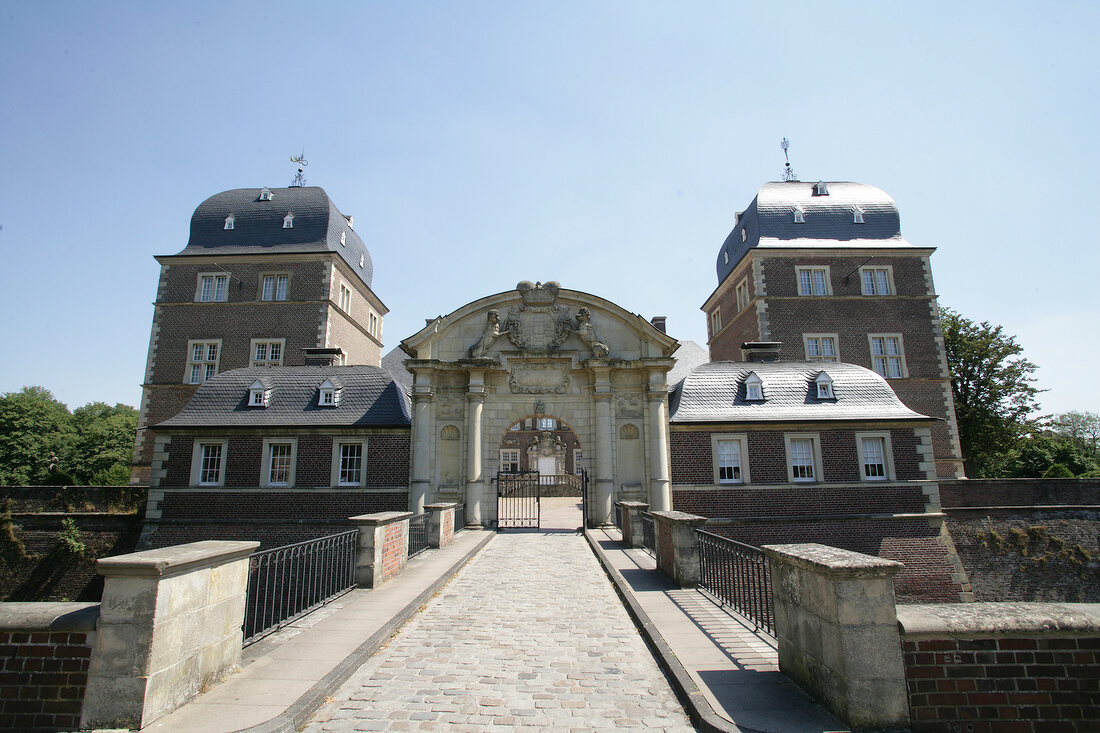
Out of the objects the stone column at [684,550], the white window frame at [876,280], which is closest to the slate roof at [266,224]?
the stone column at [684,550]

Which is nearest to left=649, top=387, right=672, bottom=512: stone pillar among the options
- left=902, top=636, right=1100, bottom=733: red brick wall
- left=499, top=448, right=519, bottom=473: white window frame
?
left=902, top=636, right=1100, bottom=733: red brick wall

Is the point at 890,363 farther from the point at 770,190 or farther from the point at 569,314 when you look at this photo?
the point at 569,314

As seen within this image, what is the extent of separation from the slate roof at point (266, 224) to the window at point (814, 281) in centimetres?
2672

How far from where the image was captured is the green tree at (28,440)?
45.0 meters

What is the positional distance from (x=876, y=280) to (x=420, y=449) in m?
27.6

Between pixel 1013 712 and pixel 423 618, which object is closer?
pixel 1013 712

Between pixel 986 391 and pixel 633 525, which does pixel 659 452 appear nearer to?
pixel 633 525

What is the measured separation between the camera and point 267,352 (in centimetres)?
3222

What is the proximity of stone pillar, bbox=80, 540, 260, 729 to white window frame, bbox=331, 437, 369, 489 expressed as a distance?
16.0m

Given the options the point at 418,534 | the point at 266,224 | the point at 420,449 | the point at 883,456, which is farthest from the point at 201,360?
the point at 883,456

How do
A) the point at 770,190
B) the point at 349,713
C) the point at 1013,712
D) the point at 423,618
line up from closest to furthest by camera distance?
the point at 1013,712 → the point at 349,713 → the point at 423,618 → the point at 770,190

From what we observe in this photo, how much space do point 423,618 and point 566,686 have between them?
338 centimetres

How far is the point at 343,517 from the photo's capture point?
19.9 meters

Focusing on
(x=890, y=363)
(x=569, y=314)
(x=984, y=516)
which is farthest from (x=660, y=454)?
(x=890, y=363)
